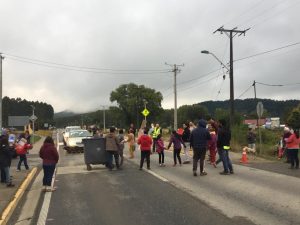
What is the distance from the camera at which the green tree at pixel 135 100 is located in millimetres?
105438

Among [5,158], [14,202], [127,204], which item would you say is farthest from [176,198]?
[5,158]

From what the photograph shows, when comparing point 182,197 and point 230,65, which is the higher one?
point 230,65

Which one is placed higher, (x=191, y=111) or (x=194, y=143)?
Answer: (x=191, y=111)

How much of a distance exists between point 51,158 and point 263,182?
20.0 feet

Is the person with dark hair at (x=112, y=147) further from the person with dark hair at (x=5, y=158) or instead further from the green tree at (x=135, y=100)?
the green tree at (x=135, y=100)

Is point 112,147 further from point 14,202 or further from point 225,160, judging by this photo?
point 14,202

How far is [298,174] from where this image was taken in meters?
16.3

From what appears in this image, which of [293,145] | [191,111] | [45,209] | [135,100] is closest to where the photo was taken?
[45,209]

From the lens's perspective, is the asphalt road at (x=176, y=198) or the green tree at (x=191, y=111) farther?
the green tree at (x=191, y=111)

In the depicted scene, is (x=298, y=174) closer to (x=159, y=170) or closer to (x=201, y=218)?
(x=159, y=170)

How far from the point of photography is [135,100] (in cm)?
10544

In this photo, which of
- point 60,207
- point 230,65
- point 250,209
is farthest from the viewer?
point 230,65

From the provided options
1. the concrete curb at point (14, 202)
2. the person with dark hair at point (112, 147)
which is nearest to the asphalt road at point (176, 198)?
the concrete curb at point (14, 202)

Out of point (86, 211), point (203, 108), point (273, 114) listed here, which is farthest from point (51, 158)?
point (273, 114)
